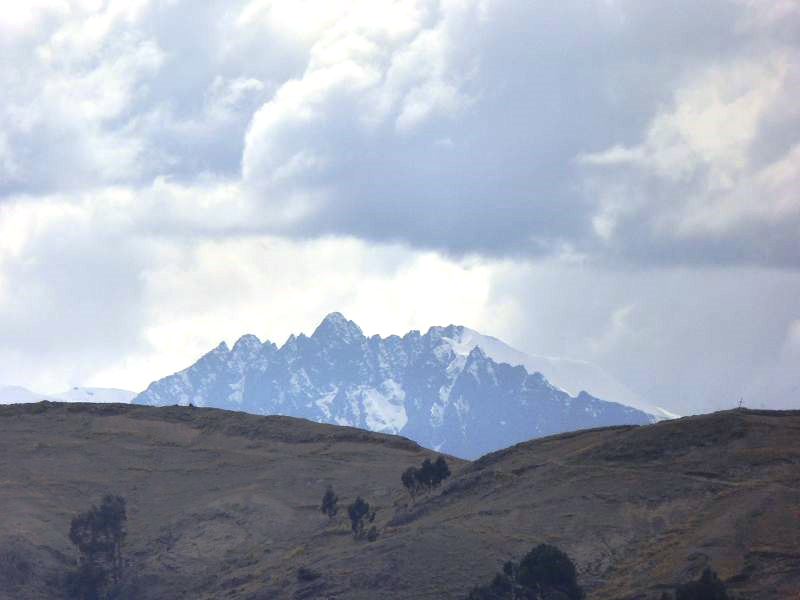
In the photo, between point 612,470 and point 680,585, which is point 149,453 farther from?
point 680,585

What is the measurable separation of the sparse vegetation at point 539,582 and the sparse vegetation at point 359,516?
24355 mm

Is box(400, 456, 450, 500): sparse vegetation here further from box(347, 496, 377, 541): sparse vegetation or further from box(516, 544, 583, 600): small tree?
box(516, 544, 583, 600): small tree

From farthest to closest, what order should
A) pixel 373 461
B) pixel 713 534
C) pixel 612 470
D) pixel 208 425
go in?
pixel 208 425 < pixel 373 461 < pixel 612 470 < pixel 713 534

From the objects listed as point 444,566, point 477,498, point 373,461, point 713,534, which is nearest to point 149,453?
point 373,461

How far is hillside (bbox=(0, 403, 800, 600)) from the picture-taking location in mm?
113938

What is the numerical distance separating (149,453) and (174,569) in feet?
103

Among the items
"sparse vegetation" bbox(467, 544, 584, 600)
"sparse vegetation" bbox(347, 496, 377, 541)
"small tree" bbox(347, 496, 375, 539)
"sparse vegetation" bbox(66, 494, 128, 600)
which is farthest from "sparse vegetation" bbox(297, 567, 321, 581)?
"sparse vegetation" bbox(66, 494, 128, 600)

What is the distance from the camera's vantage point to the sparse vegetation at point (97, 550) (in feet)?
439

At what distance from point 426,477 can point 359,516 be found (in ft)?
27.6

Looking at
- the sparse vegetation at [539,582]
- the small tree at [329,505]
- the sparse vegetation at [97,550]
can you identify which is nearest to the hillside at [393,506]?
the small tree at [329,505]

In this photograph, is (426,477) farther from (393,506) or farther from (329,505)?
(329,505)

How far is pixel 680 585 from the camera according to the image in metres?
105

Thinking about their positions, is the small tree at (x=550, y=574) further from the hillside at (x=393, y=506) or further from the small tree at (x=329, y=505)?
the small tree at (x=329, y=505)

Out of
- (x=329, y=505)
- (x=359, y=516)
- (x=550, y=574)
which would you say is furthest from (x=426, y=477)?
(x=550, y=574)
